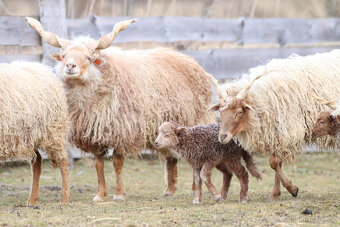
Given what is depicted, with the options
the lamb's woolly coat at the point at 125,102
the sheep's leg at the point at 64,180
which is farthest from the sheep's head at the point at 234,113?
the sheep's leg at the point at 64,180

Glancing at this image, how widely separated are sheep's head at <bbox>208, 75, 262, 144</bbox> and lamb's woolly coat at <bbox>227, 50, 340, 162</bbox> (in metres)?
0.10

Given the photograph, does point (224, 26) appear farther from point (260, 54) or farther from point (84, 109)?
point (84, 109)

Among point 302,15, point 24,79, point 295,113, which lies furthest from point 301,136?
point 302,15

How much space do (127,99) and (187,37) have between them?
3.91 m

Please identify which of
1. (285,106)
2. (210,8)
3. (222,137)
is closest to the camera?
(222,137)

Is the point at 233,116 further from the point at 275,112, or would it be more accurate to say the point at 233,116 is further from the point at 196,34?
the point at 196,34

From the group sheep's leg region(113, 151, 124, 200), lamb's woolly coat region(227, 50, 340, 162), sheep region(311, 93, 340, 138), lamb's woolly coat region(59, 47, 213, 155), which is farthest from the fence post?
sheep region(311, 93, 340, 138)

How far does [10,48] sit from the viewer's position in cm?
1111

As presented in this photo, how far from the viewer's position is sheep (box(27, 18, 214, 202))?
8367 mm

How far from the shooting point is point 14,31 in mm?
10711

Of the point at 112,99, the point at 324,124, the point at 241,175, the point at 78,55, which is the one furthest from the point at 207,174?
the point at 78,55

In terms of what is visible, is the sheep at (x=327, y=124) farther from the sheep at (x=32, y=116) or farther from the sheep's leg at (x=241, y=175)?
the sheep at (x=32, y=116)

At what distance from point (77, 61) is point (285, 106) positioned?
282 cm

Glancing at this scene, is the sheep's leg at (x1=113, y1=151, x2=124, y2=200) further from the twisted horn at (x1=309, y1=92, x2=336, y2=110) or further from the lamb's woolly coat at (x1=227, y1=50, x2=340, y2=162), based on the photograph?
the twisted horn at (x1=309, y1=92, x2=336, y2=110)
